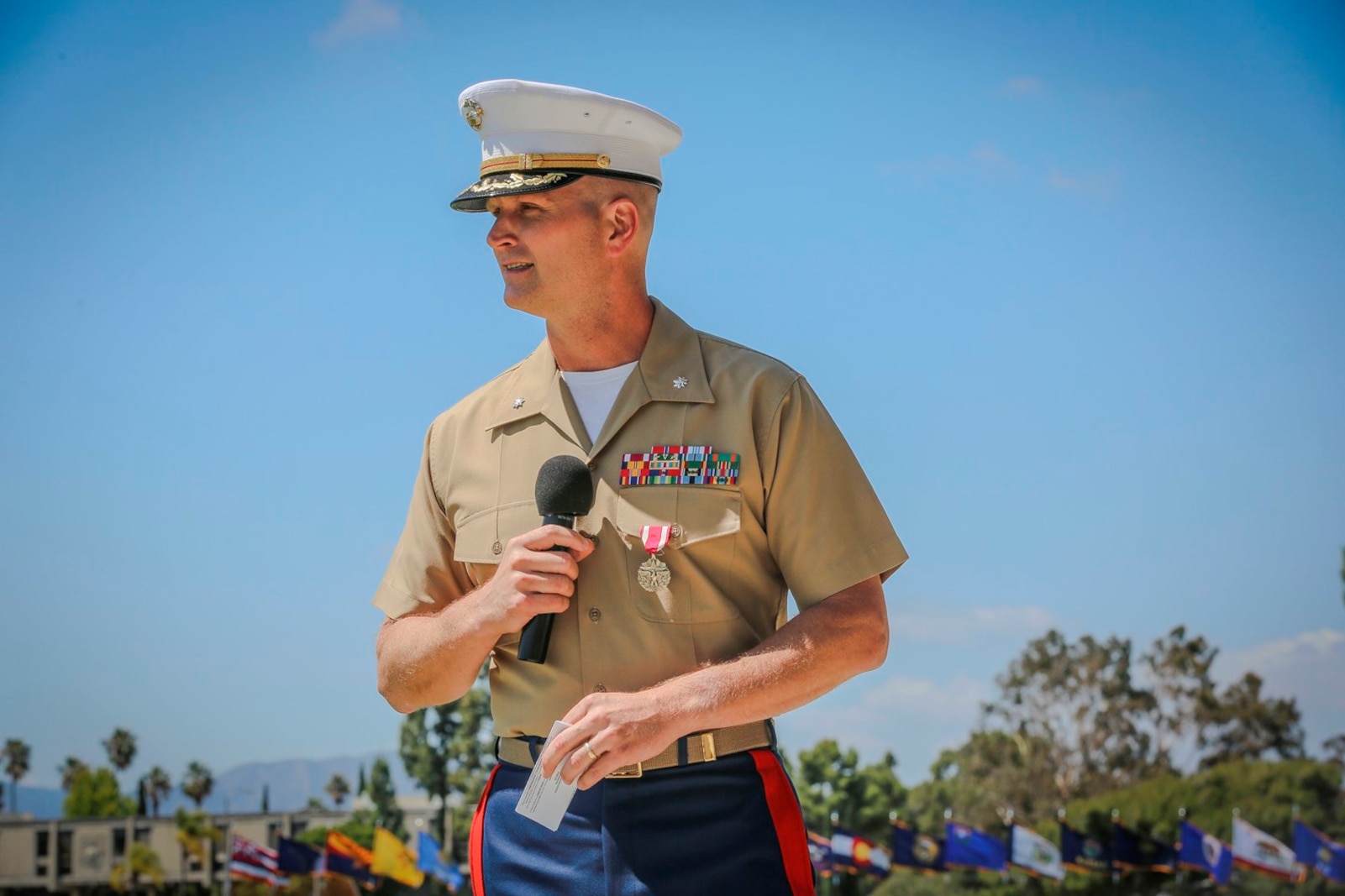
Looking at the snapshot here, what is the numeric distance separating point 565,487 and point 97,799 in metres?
102

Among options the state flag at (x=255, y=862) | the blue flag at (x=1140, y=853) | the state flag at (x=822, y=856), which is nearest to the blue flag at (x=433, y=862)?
the state flag at (x=255, y=862)

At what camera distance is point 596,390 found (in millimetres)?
3162

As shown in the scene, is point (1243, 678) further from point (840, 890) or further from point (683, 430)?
point (683, 430)

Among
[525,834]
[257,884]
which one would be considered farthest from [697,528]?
[257,884]

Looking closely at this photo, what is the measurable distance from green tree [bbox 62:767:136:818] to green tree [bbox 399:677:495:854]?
97.2 feet

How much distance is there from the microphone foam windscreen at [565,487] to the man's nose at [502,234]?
0.49 m

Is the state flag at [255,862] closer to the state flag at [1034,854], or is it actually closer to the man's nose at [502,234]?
the state flag at [1034,854]

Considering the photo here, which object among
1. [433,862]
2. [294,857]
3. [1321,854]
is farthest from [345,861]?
[1321,854]

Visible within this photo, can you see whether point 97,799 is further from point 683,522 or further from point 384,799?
point 683,522

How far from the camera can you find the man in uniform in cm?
277

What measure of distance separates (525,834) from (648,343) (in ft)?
3.32

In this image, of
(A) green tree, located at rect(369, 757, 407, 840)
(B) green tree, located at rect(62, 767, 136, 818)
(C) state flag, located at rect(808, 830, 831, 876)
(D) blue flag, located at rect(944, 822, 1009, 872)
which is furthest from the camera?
(B) green tree, located at rect(62, 767, 136, 818)

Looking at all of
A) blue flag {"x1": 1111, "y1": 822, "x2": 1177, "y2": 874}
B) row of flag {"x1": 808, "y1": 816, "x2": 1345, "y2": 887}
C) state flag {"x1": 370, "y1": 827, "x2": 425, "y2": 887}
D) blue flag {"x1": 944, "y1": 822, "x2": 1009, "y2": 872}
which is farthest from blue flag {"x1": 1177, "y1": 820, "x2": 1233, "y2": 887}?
state flag {"x1": 370, "y1": 827, "x2": 425, "y2": 887}

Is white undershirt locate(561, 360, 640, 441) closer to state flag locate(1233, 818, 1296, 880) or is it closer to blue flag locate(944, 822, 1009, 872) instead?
state flag locate(1233, 818, 1296, 880)
